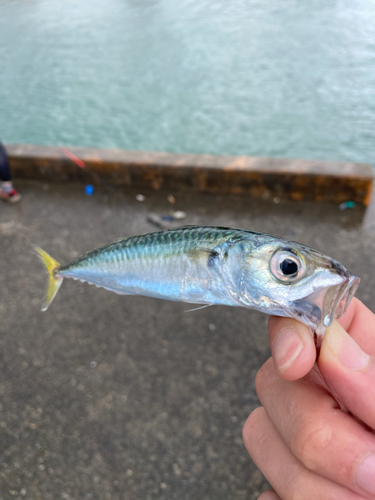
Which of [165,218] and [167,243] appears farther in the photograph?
[165,218]

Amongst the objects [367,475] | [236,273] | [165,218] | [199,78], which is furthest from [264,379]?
[199,78]

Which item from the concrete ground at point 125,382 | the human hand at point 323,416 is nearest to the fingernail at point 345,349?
the human hand at point 323,416

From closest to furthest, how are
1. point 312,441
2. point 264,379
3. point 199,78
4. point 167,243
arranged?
point 312,441
point 167,243
point 264,379
point 199,78

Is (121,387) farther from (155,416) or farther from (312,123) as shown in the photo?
(312,123)

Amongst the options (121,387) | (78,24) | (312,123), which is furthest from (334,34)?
(121,387)

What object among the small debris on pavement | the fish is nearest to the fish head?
the fish

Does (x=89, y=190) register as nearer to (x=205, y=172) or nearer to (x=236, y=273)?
(x=205, y=172)

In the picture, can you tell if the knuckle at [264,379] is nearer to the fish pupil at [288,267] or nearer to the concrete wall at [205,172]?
the fish pupil at [288,267]
